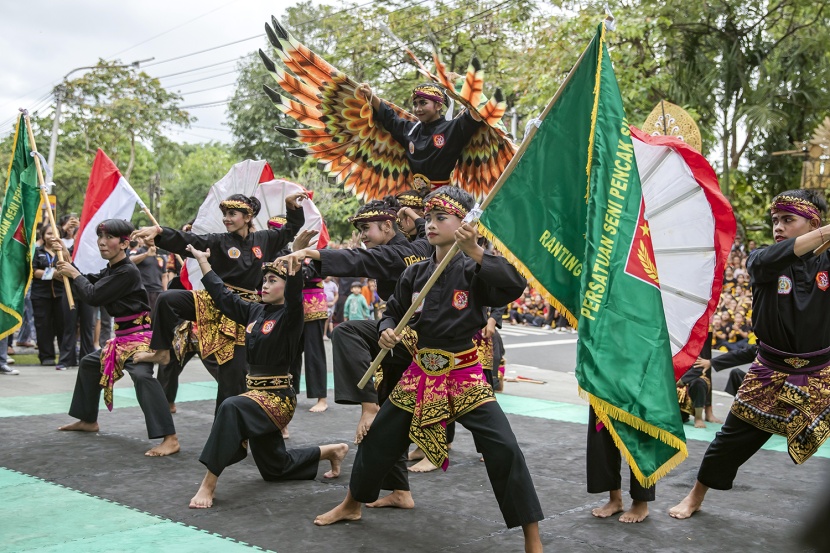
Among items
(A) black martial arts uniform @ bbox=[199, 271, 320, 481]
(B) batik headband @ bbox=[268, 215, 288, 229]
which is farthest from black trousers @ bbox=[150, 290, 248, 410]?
(B) batik headband @ bbox=[268, 215, 288, 229]

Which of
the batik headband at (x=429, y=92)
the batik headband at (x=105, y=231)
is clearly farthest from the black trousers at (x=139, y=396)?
the batik headband at (x=429, y=92)

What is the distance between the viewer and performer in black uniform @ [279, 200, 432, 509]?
16.0ft

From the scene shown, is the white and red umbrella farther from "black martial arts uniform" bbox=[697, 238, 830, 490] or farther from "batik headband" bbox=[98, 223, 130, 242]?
"batik headband" bbox=[98, 223, 130, 242]

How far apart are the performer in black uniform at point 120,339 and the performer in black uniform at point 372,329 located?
1.63m

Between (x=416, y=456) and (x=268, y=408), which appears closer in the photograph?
(x=268, y=408)

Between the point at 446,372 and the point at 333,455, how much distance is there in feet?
5.21

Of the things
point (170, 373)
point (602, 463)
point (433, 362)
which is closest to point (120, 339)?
point (170, 373)

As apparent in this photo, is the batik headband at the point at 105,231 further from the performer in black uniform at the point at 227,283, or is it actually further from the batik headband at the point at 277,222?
the batik headband at the point at 277,222

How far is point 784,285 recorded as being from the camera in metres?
4.81

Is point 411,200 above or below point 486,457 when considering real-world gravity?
above

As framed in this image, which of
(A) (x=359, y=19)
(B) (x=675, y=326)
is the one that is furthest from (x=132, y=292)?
(A) (x=359, y=19)

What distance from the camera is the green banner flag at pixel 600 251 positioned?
411 centimetres

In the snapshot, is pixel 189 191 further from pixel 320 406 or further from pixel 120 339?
pixel 120 339

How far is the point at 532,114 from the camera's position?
16547mm
